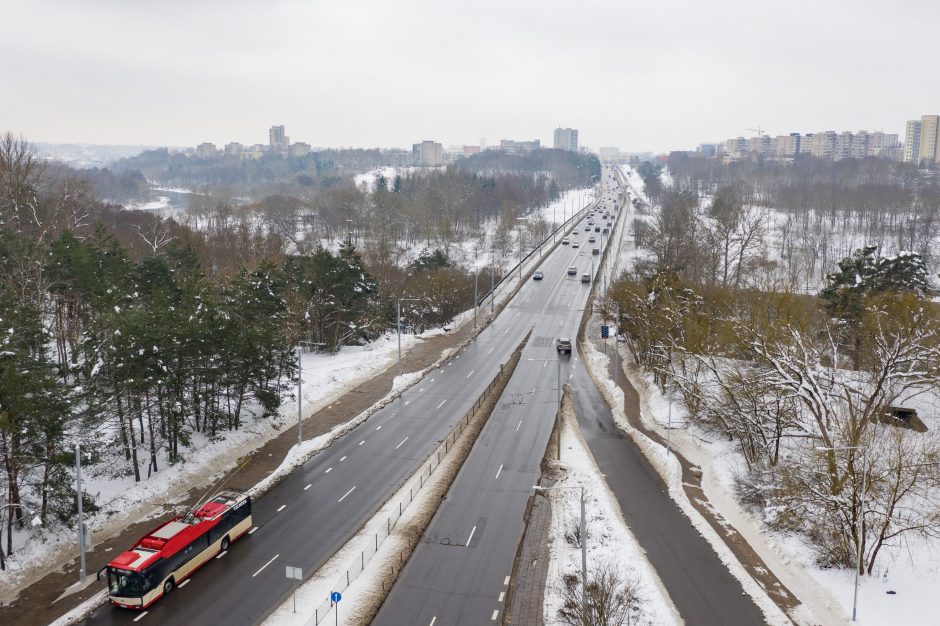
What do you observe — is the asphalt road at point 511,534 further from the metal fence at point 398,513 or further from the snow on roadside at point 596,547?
the metal fence at point 398,513

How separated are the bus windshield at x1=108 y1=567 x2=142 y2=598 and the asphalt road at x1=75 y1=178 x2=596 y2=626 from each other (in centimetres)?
80

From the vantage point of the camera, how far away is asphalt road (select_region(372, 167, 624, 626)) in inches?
957

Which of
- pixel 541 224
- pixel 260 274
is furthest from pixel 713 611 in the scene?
pixel 541 224

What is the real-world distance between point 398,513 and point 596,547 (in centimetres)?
918

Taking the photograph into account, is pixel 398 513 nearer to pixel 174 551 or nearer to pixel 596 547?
pixel 596 547

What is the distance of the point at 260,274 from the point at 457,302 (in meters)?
27.7

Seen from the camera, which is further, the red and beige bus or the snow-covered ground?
the snow-covered ground

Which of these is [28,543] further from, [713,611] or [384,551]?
[713,611]

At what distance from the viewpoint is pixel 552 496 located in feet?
111

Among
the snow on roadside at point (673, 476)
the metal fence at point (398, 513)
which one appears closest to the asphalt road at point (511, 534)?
the snow on roadside at point (673, 476)

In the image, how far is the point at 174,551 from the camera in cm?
2516

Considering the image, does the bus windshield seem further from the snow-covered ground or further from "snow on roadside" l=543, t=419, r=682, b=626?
"snow on roadside" l=543, t=419, r=682, b=626

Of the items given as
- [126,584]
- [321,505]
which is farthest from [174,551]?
[321,505]

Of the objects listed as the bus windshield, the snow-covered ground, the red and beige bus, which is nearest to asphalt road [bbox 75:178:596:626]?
the red and beige bus
